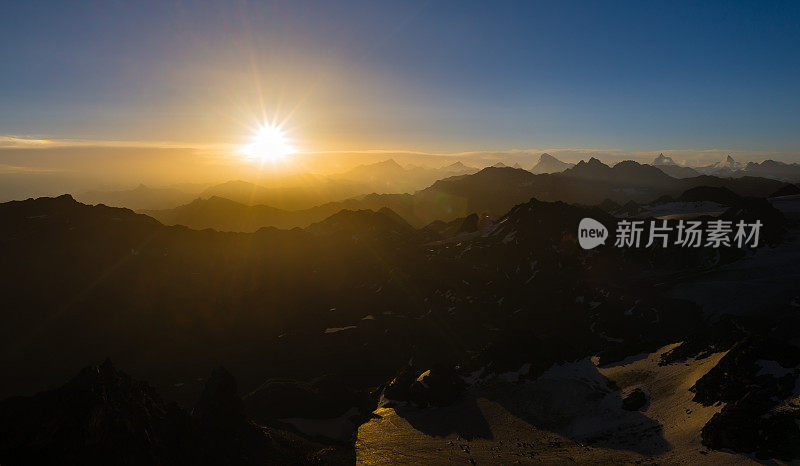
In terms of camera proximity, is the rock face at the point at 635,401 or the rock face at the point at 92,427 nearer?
the rock face at the point at 92,427

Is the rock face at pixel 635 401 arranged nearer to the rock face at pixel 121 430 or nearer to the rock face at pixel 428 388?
the rock face at pixel 428 388

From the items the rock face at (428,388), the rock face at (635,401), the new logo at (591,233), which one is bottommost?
the rock face at (428,388)

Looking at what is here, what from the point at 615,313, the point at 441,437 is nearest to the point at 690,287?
the point at 615,313

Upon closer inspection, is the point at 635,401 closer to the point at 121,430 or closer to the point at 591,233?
the point at 121,430

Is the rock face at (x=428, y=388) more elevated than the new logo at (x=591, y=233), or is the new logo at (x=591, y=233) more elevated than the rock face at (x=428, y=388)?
the new logo at (x=591, y=233)

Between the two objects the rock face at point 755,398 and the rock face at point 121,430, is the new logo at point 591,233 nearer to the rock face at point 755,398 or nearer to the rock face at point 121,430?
the rock face at point 755,398

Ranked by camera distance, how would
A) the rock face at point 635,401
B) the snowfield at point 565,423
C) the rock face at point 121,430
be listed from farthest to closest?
the rock face at point 635,401
the snowfield at point 565,423
the rock face at point 121,430

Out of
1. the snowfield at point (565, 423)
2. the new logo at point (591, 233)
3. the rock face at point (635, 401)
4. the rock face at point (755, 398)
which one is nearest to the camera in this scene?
the rock face at point (755, 398)

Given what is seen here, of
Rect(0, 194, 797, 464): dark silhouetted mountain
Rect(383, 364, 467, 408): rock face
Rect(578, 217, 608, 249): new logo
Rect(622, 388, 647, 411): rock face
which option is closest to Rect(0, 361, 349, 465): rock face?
Rect(0, 194, 797, 464): dark silhouetted mountain

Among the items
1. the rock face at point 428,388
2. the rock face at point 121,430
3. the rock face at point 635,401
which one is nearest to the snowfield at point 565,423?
the rock face at point 635,401

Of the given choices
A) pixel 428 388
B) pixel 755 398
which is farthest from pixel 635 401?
pixel 428 388

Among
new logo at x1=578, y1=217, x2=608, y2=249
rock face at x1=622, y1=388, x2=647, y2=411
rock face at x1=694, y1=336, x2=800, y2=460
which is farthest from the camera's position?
new logo at x1=578, y1=217, x2=608, y2=249

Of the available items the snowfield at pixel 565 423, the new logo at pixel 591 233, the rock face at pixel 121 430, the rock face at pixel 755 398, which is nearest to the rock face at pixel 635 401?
the snowfield at pixel 565 423

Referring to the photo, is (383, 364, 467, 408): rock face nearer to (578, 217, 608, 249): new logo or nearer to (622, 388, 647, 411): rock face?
(622, 388, 647, 411): rock face
